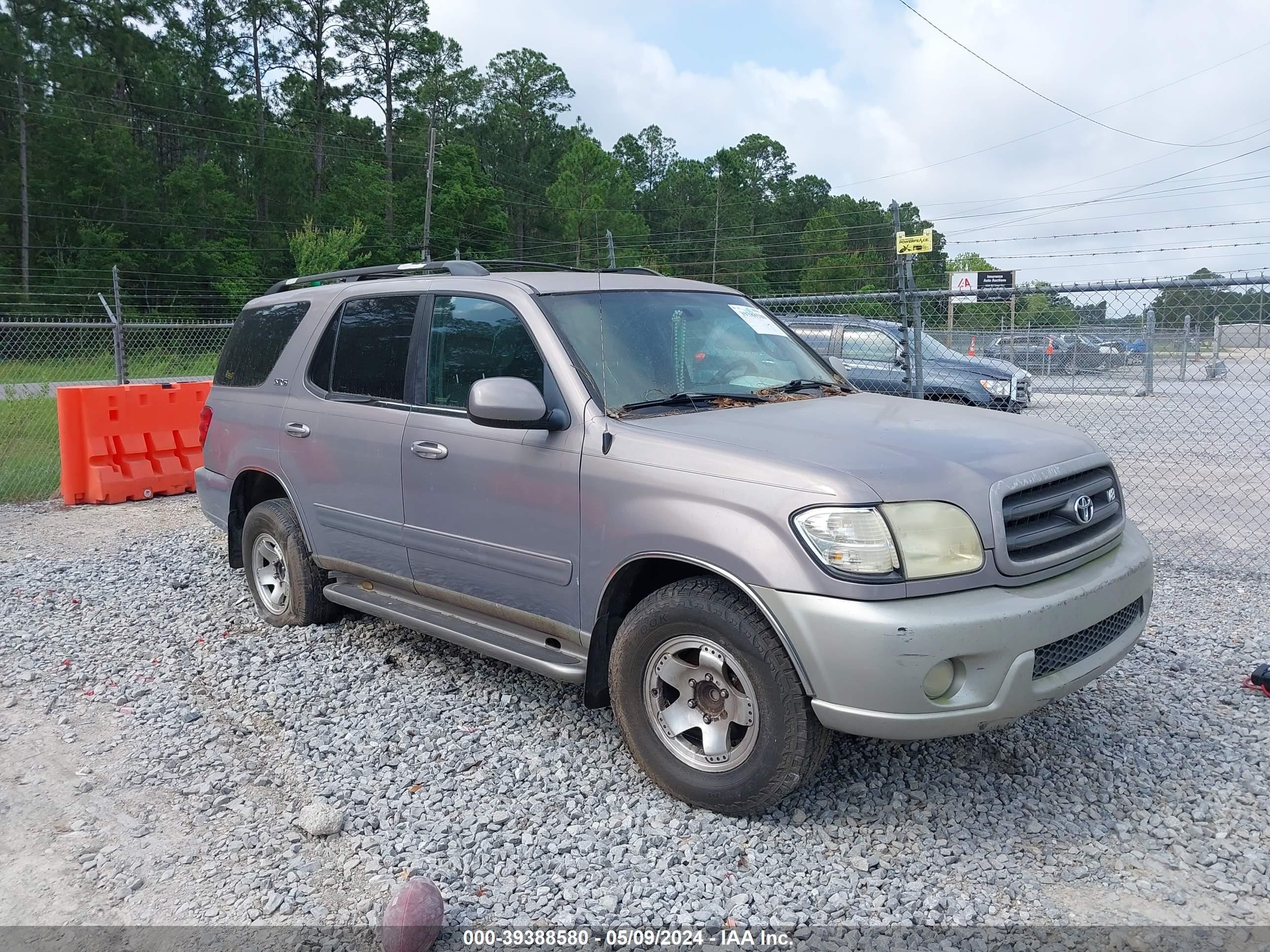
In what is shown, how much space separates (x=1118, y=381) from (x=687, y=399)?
29.3ft

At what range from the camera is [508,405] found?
3.70m

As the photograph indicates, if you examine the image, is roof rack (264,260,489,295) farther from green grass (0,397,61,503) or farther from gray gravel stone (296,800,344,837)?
green grass (0,397,61,503)

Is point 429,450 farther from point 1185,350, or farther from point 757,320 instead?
point 1185,350

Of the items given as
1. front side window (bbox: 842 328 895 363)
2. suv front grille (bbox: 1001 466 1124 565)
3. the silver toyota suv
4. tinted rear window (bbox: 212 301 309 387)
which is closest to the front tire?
the silver toyota suv

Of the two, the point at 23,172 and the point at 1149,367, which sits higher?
the point at 23,172

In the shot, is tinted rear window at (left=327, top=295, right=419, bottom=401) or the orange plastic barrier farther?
the orange plastic barrier

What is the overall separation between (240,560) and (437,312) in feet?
7.92

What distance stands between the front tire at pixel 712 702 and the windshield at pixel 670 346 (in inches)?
36.1

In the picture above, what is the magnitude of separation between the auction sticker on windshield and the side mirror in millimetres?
1388

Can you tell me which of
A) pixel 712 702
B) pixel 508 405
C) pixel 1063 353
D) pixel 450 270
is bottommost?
pixel 712 702

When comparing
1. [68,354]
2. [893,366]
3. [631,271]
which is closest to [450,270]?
[631,271]

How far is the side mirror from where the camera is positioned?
371cm

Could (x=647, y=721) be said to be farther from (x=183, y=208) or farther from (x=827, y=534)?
(x=183, y=208)

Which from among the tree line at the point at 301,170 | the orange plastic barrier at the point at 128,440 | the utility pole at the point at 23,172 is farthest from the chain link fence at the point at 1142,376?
the utility pole at the point at 23,172
